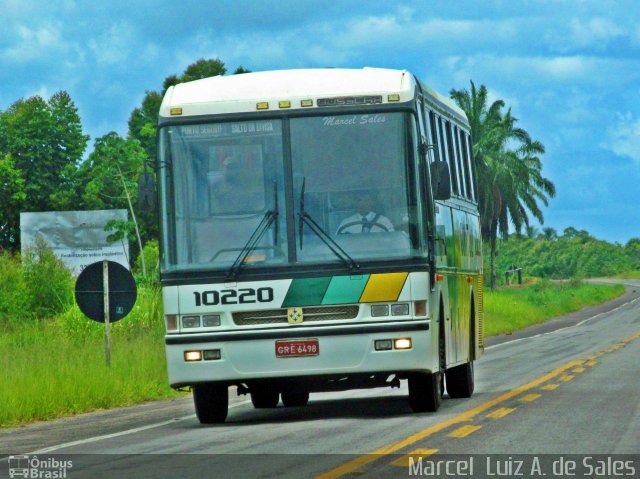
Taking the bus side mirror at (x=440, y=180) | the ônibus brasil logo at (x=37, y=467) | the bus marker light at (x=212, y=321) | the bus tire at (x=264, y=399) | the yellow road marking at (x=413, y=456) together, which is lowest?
the yellow road marking at (x=413, y=456)

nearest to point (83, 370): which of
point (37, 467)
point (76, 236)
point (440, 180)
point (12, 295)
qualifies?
point (440, 180)

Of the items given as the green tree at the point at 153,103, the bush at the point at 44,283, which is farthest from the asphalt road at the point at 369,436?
the green tree at the point at 153,103

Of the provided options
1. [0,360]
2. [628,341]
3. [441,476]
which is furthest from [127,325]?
[441,476]

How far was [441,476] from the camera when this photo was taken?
9.10m

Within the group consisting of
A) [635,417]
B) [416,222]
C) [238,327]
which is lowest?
[635,417]

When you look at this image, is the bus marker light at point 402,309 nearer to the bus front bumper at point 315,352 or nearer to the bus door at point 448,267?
the bus front bumper at point 315,352

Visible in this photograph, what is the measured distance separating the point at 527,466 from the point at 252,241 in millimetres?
4786

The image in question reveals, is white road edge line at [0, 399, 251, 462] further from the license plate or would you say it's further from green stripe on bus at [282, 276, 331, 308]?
green stripe on bus at [282, 276, 331, 308]

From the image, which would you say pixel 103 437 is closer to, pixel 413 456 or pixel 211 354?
pixel 211 354

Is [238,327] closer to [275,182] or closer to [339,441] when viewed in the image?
[275,182]

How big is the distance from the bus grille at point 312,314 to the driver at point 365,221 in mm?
744

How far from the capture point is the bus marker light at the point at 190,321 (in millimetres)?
13672

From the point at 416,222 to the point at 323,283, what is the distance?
1.07 meters

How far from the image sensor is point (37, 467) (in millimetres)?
10641
